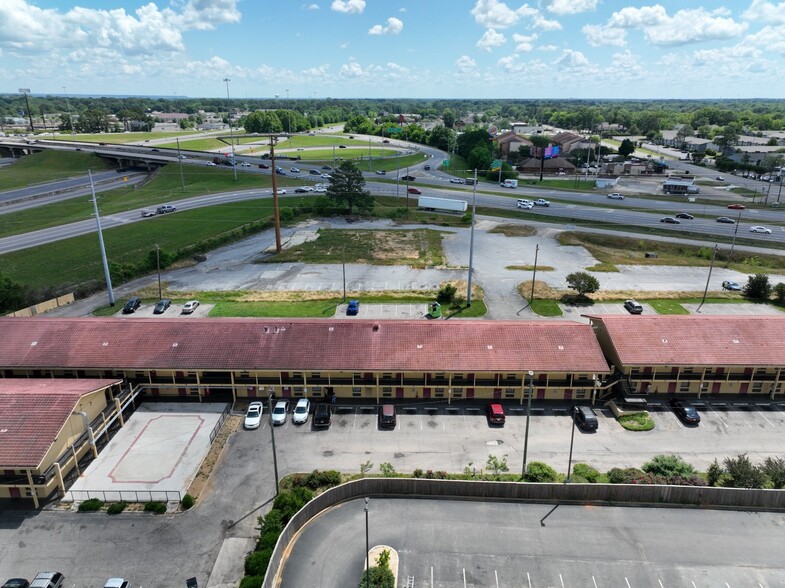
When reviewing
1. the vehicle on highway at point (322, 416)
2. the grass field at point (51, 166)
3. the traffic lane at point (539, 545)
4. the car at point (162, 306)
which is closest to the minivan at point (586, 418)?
the traffic lane at point (539, 545)

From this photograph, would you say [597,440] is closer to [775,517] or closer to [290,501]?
[775,517]

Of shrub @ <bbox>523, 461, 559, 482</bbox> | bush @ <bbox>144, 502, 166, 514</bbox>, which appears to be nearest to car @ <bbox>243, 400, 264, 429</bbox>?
bush @ <bbox>144, 502, 166, 514</bbox>

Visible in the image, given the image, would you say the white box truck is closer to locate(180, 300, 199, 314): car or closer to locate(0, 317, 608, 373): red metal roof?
locate(180, 300, 199, 314): car

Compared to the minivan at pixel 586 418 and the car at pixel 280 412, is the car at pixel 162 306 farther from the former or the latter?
the minivan at pixel 586 418

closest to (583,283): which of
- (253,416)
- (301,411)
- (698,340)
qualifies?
(698,340)

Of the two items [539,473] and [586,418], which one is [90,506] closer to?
[539,473]

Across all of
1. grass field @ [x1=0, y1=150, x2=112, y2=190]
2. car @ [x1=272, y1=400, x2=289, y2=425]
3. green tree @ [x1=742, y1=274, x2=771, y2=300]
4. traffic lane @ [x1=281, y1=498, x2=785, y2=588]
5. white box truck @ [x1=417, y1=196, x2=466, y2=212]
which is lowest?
traffic lane @ [x1=281, y1=498, x2=785, y2=588]

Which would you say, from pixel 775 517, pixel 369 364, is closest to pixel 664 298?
pixel 775 517
